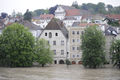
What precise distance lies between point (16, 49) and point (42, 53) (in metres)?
5.62

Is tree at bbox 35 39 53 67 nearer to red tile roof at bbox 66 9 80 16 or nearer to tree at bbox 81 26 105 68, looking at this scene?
tree at bbox 81 26 105 68

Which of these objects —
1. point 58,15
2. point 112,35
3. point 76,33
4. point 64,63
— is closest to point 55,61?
point 64,63

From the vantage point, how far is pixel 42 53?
233ft

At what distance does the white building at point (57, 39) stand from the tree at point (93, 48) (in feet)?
47.9

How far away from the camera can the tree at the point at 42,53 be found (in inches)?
2781

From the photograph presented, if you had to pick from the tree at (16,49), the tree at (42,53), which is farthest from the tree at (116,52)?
the tree at (16,49)

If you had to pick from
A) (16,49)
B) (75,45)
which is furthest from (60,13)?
(16,49)

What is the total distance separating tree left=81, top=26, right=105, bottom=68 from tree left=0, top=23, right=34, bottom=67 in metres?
10.9

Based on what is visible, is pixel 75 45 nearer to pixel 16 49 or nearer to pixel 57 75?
pixel 16 49

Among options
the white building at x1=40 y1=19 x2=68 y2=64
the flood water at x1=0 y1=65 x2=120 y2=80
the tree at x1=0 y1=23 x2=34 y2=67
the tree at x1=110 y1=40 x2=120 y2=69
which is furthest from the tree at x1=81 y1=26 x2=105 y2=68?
the white building at x1=40 y1=19 x2=68 y2=64

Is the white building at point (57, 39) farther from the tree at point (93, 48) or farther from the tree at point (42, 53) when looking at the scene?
the tree at point (93, 48)

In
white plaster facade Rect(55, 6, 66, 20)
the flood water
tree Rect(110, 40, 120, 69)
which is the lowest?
the flood water

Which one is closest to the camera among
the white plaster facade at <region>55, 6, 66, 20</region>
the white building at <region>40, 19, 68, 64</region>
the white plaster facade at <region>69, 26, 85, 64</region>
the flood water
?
the flood water

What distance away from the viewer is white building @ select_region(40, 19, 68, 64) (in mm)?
81312
